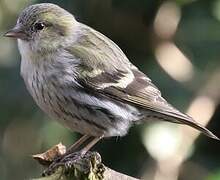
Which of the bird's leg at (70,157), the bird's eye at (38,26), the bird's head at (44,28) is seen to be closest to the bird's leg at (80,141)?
the bird's leg at (70,157)

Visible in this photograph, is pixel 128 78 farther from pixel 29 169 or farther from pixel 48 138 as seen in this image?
pixel 29 169

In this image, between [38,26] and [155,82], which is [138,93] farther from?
[38,26]

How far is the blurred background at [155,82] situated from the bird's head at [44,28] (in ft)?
1.54

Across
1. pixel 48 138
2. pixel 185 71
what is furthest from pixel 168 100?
pixel 48 138

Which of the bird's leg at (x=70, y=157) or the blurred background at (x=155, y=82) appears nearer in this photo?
the bird's leg at (x=70, y=157)

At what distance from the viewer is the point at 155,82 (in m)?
5.05

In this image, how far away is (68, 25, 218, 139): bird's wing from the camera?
438cm

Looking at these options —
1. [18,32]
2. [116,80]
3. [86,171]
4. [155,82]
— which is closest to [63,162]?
[86,171]

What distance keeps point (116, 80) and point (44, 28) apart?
52cm

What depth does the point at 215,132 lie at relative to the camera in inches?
207

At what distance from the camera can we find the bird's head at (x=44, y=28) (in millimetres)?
4535

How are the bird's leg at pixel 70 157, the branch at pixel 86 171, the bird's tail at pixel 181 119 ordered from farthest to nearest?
the bird's tail at pixel 181 119 < the bird's leg at pixel 70 157 < the branch at pixel 86 171

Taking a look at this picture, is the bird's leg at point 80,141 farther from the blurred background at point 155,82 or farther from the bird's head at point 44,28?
the bird's head at point 44,28

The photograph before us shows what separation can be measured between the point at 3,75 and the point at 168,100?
1.03 metres
